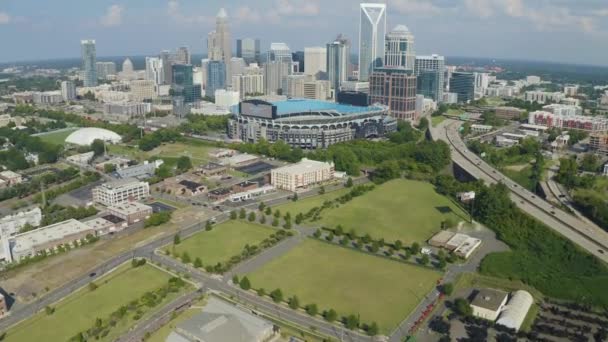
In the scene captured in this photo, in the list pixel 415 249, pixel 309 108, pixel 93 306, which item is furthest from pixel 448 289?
pixel 309 108

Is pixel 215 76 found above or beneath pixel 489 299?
above

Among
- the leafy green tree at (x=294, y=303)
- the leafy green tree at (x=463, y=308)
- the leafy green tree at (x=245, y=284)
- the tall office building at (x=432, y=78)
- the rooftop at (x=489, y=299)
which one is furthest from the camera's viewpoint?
the tall office building at (x=432, y=78)

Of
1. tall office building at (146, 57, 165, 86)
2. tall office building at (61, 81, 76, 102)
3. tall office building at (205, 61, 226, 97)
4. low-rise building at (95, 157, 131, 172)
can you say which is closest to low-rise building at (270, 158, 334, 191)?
low-rise building at (95, 157, 131, 172)

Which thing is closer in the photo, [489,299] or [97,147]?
[489,299]

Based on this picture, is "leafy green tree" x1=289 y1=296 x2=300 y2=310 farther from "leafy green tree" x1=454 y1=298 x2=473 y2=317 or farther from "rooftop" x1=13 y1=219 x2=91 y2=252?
"rooftop" x1=13 y1=219 x2=91 y2=252

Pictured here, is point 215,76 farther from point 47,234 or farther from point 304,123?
point 47,234

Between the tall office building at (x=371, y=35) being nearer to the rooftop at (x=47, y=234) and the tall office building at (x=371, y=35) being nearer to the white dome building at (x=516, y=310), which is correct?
the rooftop at (x=47, y=234)

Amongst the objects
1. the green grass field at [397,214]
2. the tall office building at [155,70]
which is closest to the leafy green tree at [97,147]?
the green grass field at [397,214]
